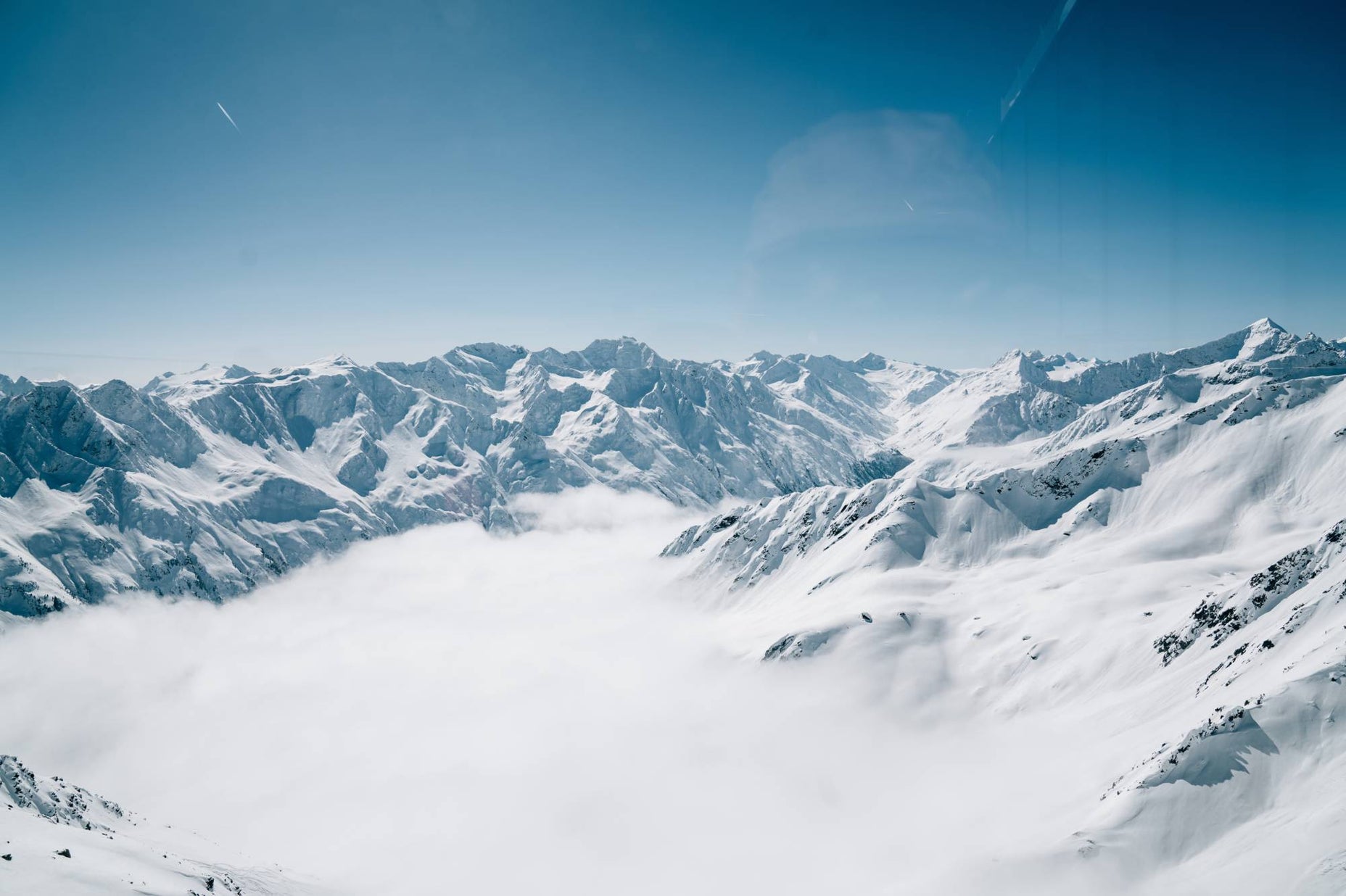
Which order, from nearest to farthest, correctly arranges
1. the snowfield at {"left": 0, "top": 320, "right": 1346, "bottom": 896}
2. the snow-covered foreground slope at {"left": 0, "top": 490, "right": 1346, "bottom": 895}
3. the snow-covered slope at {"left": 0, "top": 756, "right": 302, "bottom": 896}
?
the snow-covered slope at {"left": 0, "top": 756, "right": 302, "bottom": 896}
the snow-covered foreground slope at {"left": 0, "top": 490, "right": 1346, "bottom": 895}
the snowfield at {"left": 0, "top": 320, "right": 1346, "bottom": 896}

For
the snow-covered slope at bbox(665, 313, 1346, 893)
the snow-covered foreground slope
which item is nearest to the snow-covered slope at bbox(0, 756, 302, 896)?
the snow-covered foreground slope

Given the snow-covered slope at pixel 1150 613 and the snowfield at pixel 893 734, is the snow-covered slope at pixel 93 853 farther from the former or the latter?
the snow-covered slope at pixel 1150 613

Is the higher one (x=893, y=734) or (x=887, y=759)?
(x=893, y=734)

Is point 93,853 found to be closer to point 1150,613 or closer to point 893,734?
point 893,734

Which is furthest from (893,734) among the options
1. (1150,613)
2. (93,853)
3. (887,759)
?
(93,853)

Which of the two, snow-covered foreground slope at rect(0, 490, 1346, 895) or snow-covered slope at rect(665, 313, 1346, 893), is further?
snow-covered foreground slope at rect(0, 490, 1346, 895)

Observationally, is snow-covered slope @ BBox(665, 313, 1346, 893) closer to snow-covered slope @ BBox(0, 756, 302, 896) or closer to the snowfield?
the snowfield

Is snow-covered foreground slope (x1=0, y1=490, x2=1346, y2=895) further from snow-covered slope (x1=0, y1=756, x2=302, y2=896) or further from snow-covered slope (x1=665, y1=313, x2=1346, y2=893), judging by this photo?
snow-covered slope (x1=0, y1=756, x2=302, y2=896)

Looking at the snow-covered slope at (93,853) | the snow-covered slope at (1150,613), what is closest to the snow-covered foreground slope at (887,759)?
the snow-covered slope at (1150,613)

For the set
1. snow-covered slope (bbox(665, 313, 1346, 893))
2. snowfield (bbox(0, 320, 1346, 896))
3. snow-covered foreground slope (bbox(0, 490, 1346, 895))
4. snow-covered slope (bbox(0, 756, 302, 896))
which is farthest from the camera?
snowfield (bbox(0, 320, 1346, 896))
